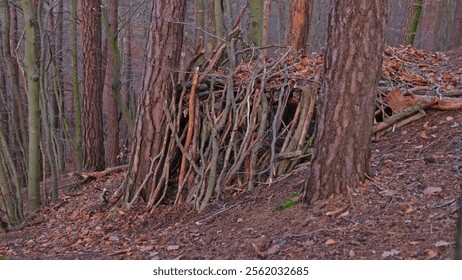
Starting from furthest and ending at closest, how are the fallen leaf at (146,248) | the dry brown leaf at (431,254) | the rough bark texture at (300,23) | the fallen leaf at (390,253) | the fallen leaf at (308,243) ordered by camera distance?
1. the rough bark texture at (300,23)
2. the fallen leaf at (146,248)
3. the fallen leaf at (308,243)
4. the fallen leaf at (390,253)
5. the dry brown leaf at (431,254)

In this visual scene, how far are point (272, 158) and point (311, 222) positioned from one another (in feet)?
4.78

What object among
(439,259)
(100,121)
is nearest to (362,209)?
(439,259)

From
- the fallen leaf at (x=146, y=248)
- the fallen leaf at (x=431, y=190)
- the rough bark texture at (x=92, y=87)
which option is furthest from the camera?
the rough bark texture at (x=92, y=87)

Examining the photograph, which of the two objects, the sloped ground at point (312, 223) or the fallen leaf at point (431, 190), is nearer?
the sloped ground at point (312, 223)

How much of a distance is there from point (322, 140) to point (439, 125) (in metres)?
1.83

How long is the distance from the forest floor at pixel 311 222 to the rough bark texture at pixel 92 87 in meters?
2.71

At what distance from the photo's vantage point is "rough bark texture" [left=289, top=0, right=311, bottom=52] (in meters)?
8.06

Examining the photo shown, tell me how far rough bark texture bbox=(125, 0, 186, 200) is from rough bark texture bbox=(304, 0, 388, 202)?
2.16 m

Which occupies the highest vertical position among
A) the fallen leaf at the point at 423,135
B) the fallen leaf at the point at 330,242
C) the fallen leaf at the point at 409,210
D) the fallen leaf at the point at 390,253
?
the fallen leaf at the point at 423,135

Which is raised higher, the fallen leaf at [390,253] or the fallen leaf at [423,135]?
the fallen leaf at [423,135]

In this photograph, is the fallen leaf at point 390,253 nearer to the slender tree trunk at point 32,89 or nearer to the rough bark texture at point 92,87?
the slender tree trunk at point 32,89

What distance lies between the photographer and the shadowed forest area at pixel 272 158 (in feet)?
12.2

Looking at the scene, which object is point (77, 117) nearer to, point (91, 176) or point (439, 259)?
point (91, 176)

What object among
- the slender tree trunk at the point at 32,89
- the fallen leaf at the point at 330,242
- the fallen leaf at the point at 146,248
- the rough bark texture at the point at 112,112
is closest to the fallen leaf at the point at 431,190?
the fallen leaf at the point at 330,242
